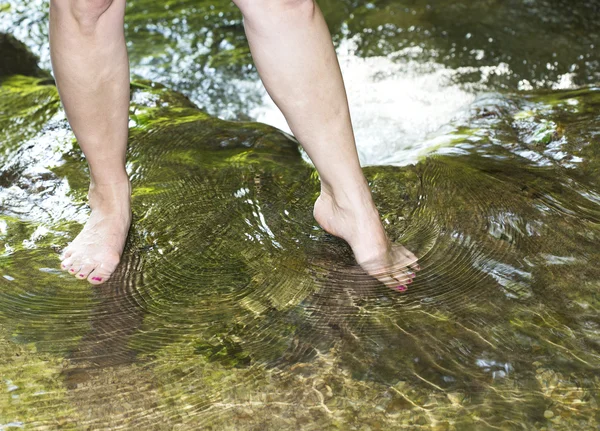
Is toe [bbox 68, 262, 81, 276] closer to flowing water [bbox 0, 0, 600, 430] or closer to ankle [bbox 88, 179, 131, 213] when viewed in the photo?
flowing water [bbox 0, 0, 600, 430]

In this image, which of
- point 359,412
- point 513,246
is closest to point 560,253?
point 513,246

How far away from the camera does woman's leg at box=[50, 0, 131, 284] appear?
6.59 ft

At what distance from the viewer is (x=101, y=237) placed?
2.23 metres

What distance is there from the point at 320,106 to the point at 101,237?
899 mm

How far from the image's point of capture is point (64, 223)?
2445 millimetres

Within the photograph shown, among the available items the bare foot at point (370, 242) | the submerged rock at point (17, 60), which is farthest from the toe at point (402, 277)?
the submerged rock at point (17, 60)

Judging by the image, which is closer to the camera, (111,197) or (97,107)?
(97,107)

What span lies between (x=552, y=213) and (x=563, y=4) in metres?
3.34

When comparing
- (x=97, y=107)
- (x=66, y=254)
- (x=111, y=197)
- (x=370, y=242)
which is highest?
(x=97, y=107)

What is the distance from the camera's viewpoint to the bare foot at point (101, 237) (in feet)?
7.04

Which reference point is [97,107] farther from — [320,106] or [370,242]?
[370,242]

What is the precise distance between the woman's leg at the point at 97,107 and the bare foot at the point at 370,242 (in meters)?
0.78

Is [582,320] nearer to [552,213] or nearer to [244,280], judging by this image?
[552,213]

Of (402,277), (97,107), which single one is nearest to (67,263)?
(97,107)
